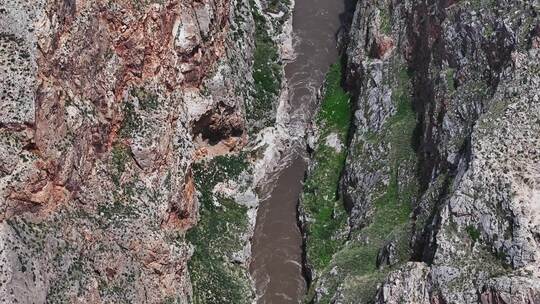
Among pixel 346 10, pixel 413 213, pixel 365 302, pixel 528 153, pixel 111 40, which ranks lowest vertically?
pixel 365 302

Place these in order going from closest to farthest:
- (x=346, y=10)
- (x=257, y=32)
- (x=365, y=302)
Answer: (x=365, y=302), (x=257, y=32), (x=346, y=10)

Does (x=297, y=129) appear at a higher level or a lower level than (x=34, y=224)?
higher

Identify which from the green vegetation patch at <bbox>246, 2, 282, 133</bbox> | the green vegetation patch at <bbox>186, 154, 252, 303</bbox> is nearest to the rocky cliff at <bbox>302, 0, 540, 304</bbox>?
the green vegetation patch at <bbox>246, 2, 282, 133</bbox>

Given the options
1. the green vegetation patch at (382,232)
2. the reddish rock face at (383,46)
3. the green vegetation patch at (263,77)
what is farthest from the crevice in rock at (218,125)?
the reddish rock face at (383,46)

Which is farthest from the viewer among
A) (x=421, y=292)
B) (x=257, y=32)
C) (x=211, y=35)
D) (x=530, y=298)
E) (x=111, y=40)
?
(x=257, y=32)

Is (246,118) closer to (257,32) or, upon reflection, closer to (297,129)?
(297,129)

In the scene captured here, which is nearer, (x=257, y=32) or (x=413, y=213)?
(x=413, y=213)

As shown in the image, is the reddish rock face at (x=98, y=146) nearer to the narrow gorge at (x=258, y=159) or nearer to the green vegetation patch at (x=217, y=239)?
the narrow gorge at (x=258, y=159)

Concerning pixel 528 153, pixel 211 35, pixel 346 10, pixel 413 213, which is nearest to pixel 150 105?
pixel 211 35
